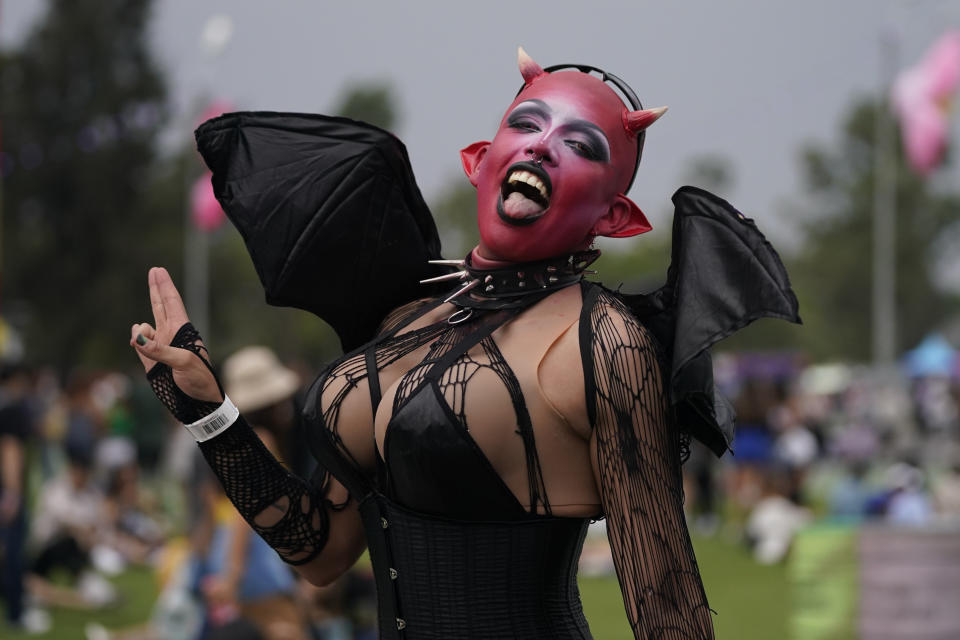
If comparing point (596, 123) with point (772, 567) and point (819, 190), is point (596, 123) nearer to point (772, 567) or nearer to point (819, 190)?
point (772, 567)

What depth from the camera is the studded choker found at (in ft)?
7.11

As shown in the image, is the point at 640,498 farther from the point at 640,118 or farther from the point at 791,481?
the point at 791,481

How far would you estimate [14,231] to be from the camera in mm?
37812

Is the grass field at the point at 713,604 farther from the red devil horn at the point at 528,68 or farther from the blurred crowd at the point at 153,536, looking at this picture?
the red devil horn at the point at 528,68

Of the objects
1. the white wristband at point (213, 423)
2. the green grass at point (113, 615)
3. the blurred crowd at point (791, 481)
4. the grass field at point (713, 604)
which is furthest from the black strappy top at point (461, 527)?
the green grass at point (113, 615)

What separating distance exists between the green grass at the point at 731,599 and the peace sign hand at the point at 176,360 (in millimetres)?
5919

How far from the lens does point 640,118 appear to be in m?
2.15

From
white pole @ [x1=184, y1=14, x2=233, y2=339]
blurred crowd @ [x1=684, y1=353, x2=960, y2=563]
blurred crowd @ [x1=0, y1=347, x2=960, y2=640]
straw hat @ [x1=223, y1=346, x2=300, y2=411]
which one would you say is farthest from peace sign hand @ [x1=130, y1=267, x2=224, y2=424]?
white pole @ [x1=184, y1=14, x2=233, y2=339]

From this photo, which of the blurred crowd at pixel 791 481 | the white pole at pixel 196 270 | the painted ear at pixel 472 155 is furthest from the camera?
the white pole at pixel 196 270

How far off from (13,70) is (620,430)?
132 feet

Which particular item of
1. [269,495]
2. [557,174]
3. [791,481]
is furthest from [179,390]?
[791,481]

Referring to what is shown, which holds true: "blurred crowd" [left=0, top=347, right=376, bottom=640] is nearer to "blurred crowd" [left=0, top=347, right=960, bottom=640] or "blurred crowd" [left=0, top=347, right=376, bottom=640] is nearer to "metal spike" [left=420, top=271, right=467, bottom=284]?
"blurred crowd" [left=0, top=347, right=960, bottom=640]

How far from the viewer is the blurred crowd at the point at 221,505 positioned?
5.72 meters

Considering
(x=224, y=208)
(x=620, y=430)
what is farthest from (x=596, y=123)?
(x=224, y=208)
